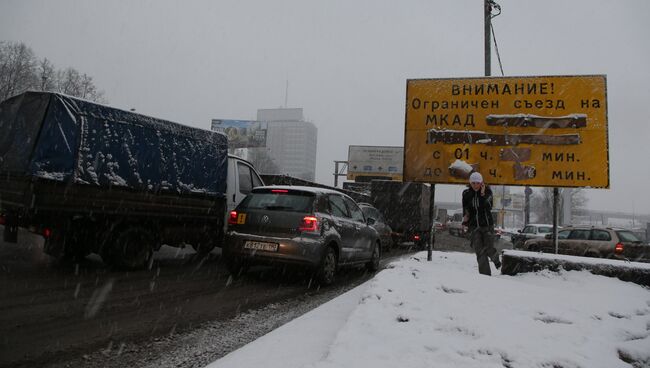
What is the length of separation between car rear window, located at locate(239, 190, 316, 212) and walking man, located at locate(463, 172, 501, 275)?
2.57 meters

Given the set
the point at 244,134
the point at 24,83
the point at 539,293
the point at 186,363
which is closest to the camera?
the point at 186,363

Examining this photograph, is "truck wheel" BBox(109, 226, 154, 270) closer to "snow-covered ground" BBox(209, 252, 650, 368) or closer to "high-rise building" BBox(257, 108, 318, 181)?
"snow-covered ground" BBox(209, 252, 650, 368)

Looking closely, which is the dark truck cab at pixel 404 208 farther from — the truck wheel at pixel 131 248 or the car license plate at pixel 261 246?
the truck wheel at pixel 131 248

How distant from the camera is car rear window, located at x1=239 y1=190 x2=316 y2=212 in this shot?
22.7 ft

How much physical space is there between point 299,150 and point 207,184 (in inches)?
3452

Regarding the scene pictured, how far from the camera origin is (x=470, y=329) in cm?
312

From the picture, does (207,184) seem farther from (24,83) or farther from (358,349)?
(24,83)

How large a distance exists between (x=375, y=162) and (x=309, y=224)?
142 feet

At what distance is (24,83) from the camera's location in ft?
127

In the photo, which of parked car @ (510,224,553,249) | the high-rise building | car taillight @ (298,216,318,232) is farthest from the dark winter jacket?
the high-rise building

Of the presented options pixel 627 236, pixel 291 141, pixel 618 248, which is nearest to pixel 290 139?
pixel 291 141

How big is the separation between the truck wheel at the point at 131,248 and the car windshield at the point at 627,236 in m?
11.9

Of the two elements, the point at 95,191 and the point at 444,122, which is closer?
the point at 95,191

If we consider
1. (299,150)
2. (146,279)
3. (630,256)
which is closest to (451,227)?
(630,256)
